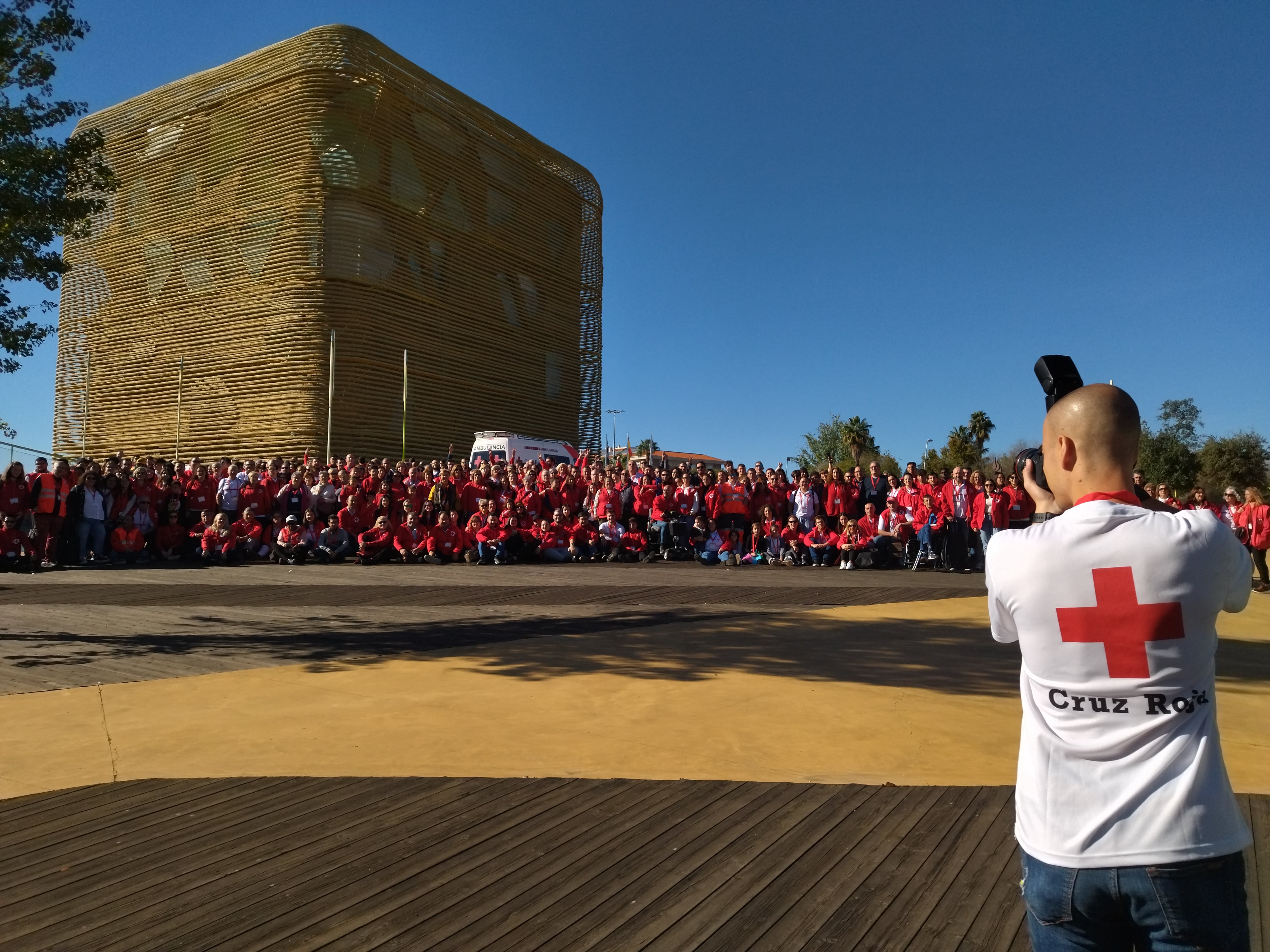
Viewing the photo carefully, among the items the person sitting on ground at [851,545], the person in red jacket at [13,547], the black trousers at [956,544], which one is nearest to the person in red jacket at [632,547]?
the person sitting on ground at [851,545]

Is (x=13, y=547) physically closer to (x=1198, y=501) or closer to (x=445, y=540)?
(x=445, y=540)

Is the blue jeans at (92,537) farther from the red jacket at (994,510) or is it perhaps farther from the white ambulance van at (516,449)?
the red jacket at (994,510)

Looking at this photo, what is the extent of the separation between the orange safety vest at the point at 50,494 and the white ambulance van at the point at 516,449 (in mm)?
11332

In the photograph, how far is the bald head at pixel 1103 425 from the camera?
5.62 ft

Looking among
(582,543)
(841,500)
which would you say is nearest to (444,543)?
(582,543)

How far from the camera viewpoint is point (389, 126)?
108 ft

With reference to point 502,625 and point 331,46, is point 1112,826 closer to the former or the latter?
point 502,625

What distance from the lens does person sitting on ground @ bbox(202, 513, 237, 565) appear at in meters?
16.2

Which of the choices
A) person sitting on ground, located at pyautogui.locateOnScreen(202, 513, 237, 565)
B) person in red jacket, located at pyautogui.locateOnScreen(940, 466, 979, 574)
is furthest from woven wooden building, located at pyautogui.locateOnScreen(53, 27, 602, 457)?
person in red jacket, located at pyautogui.locateOnScreen(940, 466, 979, 574)

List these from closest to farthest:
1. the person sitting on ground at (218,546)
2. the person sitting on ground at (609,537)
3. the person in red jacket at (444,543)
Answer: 1. the person sitting on ground at (218,546)
2. the person in red jacket at (444,543)
3. the person sitting on ground at (609,537)

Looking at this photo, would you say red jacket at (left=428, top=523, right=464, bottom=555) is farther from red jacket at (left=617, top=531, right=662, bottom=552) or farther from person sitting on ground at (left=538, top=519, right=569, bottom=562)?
red jacket at (left=617, top=531, right=662, bottom=552)

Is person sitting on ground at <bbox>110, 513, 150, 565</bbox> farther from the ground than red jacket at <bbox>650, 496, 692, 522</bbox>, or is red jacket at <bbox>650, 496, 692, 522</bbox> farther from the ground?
red jacket at <bbox>650, 496, 692, 522</bbox>

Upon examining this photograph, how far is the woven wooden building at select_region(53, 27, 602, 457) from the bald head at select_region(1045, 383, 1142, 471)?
102ft

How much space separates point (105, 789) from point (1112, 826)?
4.23m
